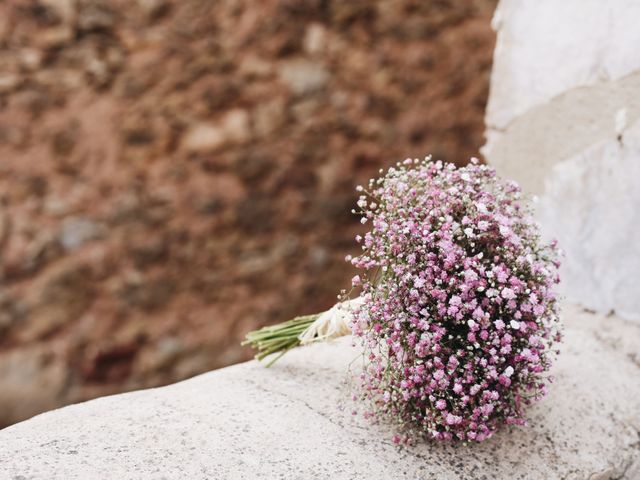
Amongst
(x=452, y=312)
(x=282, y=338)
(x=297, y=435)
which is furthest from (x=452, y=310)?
(x=282, y=338)

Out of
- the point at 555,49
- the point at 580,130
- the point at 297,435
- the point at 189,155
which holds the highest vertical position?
the point at 189,155

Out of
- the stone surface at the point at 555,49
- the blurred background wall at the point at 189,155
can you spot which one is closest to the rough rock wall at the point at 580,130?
the stone surface at the point at 555,49

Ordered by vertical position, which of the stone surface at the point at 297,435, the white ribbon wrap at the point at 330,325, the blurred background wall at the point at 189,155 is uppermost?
the blurred background wall at the point at 189,155

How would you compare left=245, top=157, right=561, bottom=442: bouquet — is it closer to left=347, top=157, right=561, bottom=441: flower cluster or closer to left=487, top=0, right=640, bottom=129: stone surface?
left=347, top=157, right=561, bottom=441: flower cluster

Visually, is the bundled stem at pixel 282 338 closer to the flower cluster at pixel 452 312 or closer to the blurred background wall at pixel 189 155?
the flower cluster at pixel 452 312

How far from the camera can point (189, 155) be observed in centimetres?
222

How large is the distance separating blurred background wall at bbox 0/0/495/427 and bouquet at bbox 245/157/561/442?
1.39 metres

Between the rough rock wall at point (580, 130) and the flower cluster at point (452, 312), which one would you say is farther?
the rough rock wall at point (580, 130)

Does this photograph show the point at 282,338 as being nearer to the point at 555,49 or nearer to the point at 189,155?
the point at 555,49

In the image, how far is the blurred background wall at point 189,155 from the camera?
2.07 m

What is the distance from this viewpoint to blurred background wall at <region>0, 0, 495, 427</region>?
2.07 metres

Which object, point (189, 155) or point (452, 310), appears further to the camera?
point (189, 155)

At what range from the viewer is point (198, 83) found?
220cm

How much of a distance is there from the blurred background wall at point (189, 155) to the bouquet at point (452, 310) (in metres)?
1.39
